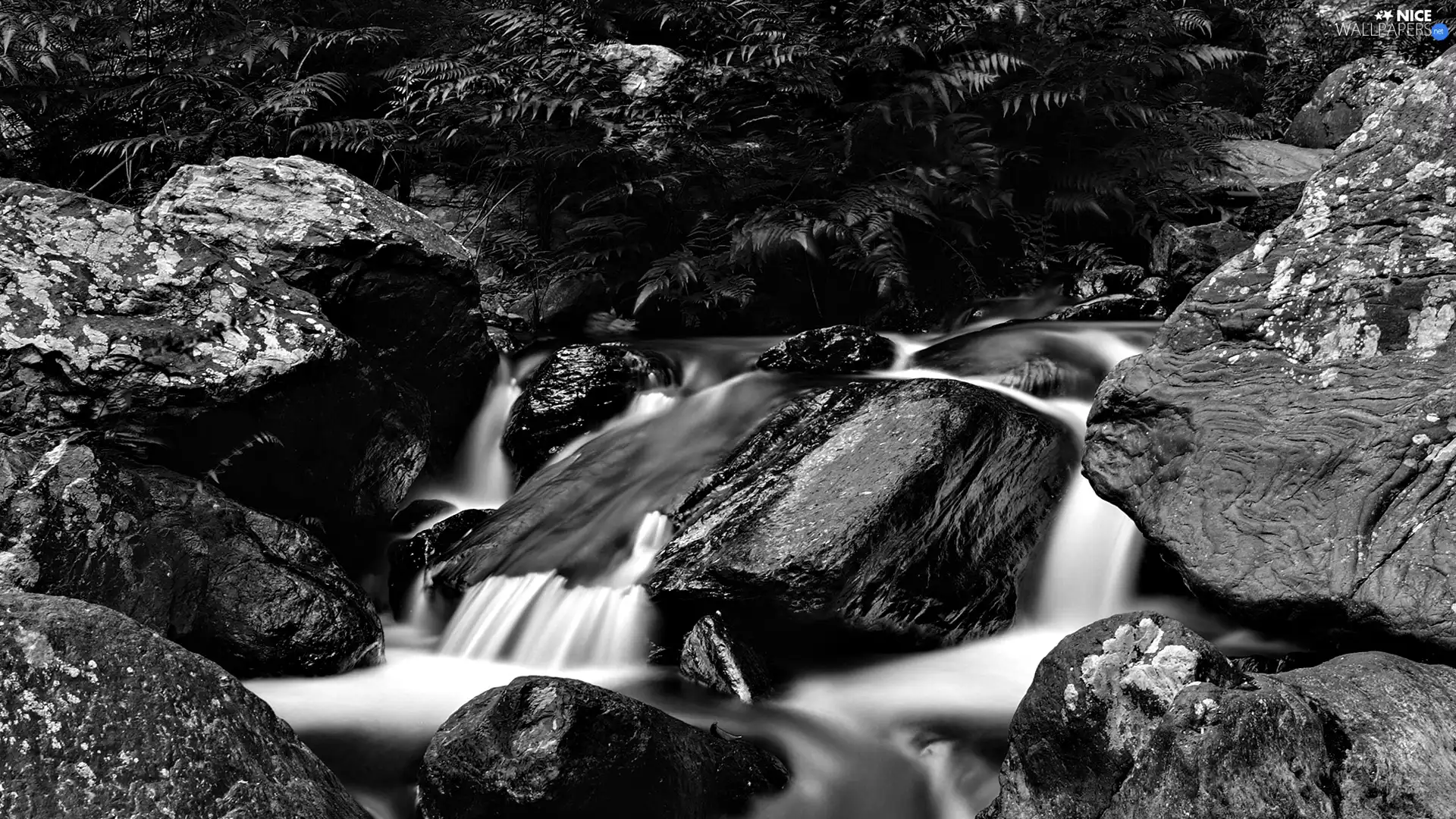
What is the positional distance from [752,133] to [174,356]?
4.04 meters

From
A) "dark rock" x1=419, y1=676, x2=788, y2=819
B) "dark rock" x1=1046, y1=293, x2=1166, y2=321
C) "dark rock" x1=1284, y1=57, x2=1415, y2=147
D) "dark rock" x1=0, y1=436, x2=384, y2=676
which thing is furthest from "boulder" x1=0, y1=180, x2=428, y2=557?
"dark rock" x1=1284, y1=57, x2=1415, y2=147

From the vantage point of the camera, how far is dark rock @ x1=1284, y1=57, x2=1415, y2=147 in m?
8.02

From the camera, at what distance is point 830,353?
203 inches

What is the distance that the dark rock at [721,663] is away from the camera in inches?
130

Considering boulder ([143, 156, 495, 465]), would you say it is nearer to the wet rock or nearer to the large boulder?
the wet rock

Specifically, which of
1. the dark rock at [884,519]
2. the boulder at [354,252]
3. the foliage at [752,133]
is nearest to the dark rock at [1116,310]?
the foliage at [752,133]

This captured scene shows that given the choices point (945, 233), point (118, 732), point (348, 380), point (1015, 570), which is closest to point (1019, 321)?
point (945, 233)

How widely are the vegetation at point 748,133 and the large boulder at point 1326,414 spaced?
2.69 metres

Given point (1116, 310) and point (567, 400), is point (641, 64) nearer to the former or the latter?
point (567, 400)

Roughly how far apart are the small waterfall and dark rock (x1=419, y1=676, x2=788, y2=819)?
107 cm

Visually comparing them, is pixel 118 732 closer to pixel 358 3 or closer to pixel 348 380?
pixel 348 380

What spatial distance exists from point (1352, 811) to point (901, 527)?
183cm

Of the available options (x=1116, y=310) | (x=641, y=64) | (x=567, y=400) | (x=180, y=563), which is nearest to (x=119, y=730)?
(x=180, y=563)

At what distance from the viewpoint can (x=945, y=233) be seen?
6613 mm
